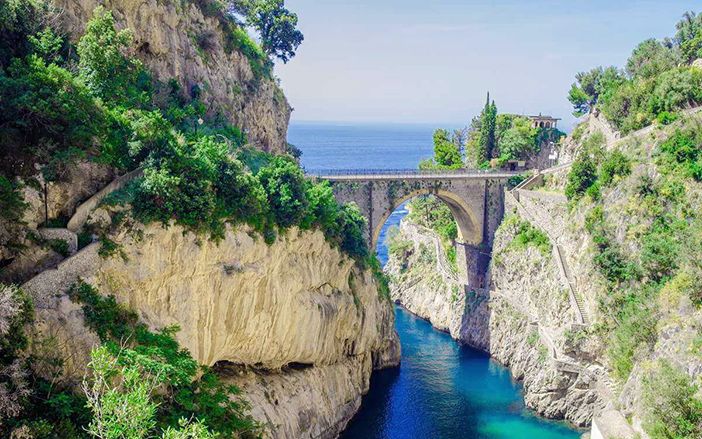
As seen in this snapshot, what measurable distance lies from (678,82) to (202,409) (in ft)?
130

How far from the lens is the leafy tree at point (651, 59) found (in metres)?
54.3

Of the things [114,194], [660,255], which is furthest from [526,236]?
[114,194]

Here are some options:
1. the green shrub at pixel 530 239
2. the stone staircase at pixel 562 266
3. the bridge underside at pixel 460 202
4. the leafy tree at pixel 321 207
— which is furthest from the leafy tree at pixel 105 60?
the green shrub at pixel 530 239

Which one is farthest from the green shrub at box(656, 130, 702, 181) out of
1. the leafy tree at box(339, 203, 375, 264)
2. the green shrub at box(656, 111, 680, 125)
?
the leafy tree at box(339, 203, 375, 264)

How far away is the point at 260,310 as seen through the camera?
105ft

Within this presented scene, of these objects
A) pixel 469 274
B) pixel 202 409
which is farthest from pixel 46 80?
pixel 469 274

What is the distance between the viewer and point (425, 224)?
63.2 m

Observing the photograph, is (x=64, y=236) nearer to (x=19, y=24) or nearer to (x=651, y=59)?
(x=19, y=24)

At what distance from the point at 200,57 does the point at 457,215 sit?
2675 centimetres

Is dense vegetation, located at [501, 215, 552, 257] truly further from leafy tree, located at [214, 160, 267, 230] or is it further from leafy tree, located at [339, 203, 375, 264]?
leafy tree, located at [214, 160, 267, 230]

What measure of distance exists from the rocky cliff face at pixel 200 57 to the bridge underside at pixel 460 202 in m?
7.62

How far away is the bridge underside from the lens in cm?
4931

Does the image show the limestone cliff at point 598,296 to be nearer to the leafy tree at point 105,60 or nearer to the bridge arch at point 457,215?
the bridge arch at point 457,215

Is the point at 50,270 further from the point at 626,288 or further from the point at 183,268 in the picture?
the point at 626,288
